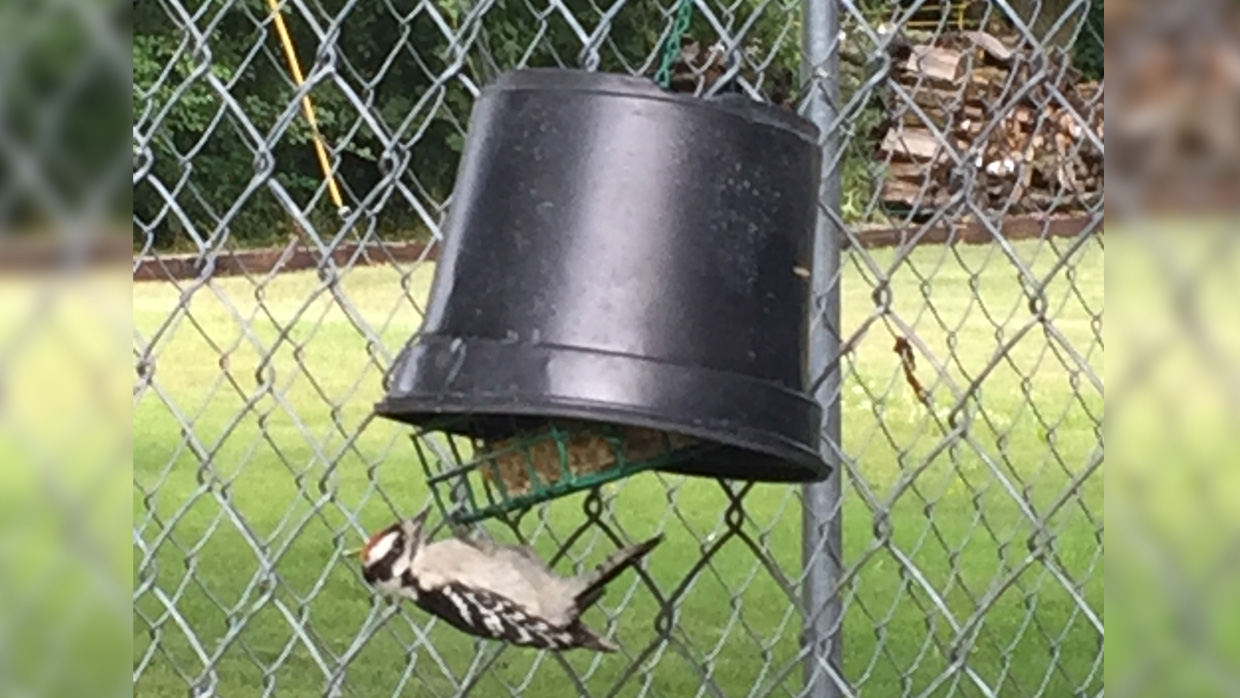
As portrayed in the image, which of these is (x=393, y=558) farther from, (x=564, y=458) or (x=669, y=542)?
(x=669, y=542)

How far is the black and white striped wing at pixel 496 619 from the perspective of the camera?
3.74 feet

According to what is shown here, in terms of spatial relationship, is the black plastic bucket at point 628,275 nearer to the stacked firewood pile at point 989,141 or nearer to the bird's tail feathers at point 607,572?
the bird's tail feathers at point 607,572

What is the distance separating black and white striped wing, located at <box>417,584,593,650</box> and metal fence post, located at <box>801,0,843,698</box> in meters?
0.51

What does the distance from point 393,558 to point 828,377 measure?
572 mm

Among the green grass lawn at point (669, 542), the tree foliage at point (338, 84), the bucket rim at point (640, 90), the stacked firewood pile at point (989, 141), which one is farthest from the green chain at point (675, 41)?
the stacked firewood pile at point (989, 141)

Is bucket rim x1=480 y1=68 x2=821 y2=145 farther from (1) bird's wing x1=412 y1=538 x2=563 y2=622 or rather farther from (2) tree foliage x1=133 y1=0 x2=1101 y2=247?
(1) bird's wing x1=412 y1=538 x2=563 y2=622

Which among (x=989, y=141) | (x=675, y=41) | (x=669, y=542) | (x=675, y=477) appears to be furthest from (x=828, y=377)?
(x=675, y=477)

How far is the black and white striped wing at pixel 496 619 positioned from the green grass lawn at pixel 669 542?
407mm

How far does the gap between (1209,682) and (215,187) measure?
548cm

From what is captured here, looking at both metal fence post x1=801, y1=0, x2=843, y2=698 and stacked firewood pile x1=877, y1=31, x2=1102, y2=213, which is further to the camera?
stacked firewood pile x1=877, y1=31, x2=1102, y2=213

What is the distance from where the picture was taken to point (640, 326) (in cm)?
112

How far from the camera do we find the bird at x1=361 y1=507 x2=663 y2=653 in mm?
1148

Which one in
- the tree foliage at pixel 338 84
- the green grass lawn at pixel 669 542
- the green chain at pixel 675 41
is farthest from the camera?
the green grass lawn at pixel 669 542

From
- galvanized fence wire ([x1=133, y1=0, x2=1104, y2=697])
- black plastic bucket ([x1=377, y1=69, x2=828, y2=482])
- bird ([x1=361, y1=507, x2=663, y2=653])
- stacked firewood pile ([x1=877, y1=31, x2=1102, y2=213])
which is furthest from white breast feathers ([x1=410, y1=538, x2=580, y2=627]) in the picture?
stacked firewood pile ([x1=877, y1=31, x2=1102, y2=213])
